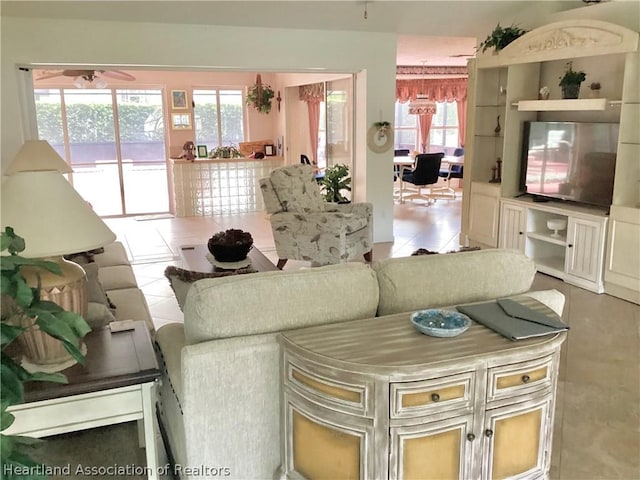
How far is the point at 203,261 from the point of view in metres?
4.23

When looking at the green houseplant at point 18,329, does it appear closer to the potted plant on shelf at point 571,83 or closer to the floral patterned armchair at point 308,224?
the floral patterned armchair at point 308,224

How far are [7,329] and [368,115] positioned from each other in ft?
18.4

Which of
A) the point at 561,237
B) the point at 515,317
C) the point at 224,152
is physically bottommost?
the point at 561,237

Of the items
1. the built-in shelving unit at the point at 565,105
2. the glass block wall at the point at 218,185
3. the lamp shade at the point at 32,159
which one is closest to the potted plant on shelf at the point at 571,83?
the built-in shelving unit at the point at 565,105

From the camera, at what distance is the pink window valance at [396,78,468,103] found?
1160 cm

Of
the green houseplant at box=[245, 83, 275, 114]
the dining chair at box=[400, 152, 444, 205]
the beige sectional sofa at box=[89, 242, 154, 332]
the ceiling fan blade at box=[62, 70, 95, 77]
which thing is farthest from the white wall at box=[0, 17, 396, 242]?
the green houseplant at box=[245, 83, 275, 114]

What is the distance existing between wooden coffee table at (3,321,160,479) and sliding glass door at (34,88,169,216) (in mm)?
7694

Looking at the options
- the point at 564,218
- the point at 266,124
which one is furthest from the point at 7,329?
the point at 266,124

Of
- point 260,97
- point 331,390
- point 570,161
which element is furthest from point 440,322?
point 260,97

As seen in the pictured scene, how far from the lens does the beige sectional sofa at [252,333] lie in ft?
6.54

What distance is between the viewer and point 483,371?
185cm

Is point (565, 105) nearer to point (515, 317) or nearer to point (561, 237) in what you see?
point (561, 237)

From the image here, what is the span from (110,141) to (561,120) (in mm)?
6865

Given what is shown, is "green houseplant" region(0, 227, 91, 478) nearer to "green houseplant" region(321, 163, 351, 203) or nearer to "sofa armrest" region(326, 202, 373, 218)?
"sofa armrest" region(326, 202, 373, 218)
